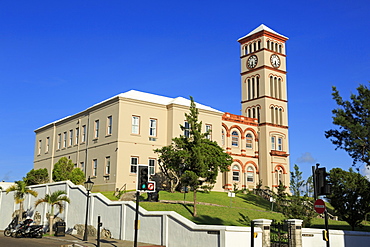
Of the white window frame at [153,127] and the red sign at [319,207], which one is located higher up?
the white window frame at [153,127]

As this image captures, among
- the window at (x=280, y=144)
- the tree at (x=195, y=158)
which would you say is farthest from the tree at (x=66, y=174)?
the window at (x=280, y=144)

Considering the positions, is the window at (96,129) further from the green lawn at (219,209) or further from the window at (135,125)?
the green lawn at (219,209)

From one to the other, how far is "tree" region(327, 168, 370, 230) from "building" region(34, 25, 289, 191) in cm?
1447

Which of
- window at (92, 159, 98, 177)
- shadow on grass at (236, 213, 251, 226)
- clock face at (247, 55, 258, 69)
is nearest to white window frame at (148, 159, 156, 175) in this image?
window at (92, 159, 98, 177)

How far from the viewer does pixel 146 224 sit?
909 inches

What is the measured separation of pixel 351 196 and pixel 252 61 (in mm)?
25762

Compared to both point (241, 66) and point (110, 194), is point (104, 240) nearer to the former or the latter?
point (110, 194)

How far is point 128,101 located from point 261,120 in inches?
717

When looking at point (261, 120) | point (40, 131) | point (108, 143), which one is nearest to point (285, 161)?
point (261, 120)

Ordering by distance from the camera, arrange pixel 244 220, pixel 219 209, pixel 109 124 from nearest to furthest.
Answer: pixel 244 220
pixel 219 209
pixel 109 124

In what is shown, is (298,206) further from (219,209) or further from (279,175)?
(279,175)

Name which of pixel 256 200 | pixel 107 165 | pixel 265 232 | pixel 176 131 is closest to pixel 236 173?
pixel 256 200

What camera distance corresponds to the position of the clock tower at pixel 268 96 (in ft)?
164

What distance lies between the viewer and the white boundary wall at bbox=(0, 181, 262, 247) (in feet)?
60.7
